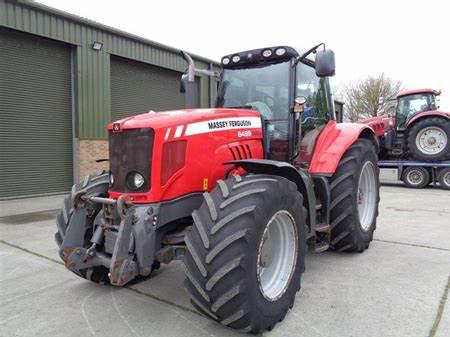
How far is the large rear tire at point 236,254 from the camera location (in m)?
2.44

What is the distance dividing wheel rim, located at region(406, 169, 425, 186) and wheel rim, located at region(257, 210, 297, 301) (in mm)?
10790

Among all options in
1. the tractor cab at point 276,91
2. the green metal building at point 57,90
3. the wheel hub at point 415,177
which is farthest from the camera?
the wheel hub at point 415,177

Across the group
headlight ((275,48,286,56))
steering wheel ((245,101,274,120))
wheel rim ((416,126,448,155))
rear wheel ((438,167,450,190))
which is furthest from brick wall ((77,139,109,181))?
rear wheel ((438,167,450,190))

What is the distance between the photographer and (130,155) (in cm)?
301

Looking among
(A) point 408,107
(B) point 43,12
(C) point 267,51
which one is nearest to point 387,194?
(A) point 408,107

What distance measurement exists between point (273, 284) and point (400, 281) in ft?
5.01

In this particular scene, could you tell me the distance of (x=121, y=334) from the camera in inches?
107

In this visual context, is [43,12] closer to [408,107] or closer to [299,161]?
[299,161]

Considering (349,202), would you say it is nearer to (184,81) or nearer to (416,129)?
(184,81)

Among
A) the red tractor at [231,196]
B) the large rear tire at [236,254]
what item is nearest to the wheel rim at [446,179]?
the red tractor at [231,196]

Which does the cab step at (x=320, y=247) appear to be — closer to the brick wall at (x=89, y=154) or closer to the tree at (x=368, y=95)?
the brick wall at (x=89, y=154)

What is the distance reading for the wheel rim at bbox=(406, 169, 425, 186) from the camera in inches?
480

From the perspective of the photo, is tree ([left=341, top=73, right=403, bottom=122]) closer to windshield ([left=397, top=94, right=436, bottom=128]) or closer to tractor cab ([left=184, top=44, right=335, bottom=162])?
windshield ([left=397, top=94, right=436, bottom=128])

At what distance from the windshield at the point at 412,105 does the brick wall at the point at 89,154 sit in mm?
10061
